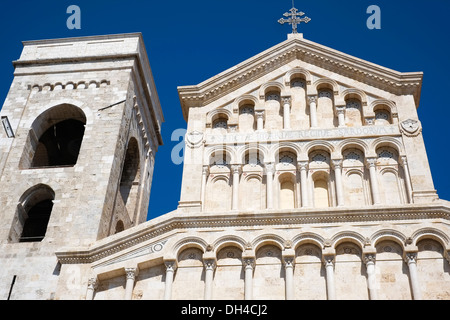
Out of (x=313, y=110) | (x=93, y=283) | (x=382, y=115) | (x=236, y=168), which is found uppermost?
(x=313, y=110)

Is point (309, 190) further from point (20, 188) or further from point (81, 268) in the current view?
point (20, 188)

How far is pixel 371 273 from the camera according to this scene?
17344mm

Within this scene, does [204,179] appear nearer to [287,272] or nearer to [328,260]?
[287,272]

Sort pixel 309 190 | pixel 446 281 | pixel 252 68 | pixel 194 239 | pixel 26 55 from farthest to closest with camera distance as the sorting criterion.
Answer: pixel 26 55
pixel 252 68
pixel 309 190
pixel 194 239
pixel 446 281

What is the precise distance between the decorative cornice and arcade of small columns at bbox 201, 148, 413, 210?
3.02 feet

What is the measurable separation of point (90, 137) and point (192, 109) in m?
4.15

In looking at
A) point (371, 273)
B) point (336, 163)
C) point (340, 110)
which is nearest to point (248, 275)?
point (371, 273)

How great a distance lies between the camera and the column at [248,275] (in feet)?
56.7

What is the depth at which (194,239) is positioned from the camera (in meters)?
18.6

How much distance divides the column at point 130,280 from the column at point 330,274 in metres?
5.16

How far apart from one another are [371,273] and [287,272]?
2178 millimetres

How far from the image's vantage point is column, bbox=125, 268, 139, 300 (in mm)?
17780
